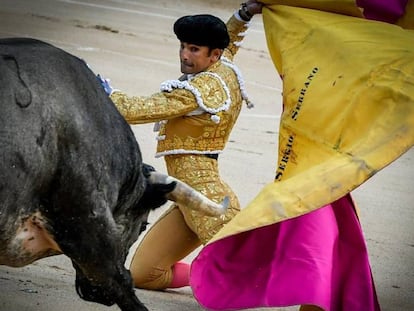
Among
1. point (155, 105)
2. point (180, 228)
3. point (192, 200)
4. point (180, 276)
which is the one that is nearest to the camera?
point (192, 200)

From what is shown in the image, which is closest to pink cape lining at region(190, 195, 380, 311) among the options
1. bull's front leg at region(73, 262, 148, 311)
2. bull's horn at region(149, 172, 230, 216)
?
bull's horn at region(149, 172, 230, 216)

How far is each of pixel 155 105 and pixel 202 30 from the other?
0.34 m

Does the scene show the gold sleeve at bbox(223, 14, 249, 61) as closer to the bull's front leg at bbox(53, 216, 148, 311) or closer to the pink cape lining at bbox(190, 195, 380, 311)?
the pink cape lining at bbox(190, 195, 380, 311)

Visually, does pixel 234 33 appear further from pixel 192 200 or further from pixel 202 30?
pixel 192 200

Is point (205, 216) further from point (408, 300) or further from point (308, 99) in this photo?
point (408, 300)

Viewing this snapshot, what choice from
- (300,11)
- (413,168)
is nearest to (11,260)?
(300,11)

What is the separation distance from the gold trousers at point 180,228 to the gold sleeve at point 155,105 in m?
0.24

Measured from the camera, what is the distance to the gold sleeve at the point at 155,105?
420cm

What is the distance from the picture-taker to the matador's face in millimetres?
4336

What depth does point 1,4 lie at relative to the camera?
40.3ft

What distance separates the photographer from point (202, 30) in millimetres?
4301

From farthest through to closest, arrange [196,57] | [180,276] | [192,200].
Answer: [180,276] → [196,57] → [192,200]

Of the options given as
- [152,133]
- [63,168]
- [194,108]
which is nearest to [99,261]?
[63,168]

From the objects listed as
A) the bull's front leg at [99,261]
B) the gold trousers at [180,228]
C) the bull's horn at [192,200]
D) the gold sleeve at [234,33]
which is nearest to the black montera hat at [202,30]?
the gold sleeve at [234,33]
